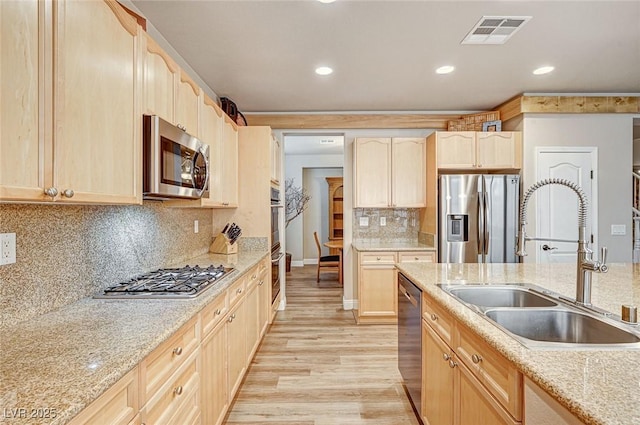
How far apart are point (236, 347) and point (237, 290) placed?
0.39 m

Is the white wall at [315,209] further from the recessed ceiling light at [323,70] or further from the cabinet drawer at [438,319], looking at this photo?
the cabinet drawer at [438,319]

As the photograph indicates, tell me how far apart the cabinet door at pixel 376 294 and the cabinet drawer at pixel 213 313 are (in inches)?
87.2

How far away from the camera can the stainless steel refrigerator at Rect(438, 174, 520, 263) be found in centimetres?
379

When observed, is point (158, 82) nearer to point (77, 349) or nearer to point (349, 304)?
point (77, 349)

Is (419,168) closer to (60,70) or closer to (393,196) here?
(393,196)

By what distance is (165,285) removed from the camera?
184cm

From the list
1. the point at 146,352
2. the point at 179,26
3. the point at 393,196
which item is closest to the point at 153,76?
the point at 179,26

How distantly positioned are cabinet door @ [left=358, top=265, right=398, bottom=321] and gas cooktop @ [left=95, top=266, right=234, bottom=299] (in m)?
2.12

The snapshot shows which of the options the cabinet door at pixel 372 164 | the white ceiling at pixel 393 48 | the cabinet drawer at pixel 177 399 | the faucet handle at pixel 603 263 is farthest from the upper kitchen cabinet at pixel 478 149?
the cabinet drawer at pixel 177 399

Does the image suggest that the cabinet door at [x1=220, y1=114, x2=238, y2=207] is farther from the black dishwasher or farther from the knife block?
the black dishwasher

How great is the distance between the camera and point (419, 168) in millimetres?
4223

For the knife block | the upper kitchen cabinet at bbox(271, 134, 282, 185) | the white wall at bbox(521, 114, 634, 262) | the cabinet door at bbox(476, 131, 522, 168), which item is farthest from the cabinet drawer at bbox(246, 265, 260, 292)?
the white wall at bbox(521, 114, 634, 262)

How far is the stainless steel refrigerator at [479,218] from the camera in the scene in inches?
149

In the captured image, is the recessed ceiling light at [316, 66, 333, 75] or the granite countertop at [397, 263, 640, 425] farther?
the recessed ceiling light at [316, 66, 333, 75]
